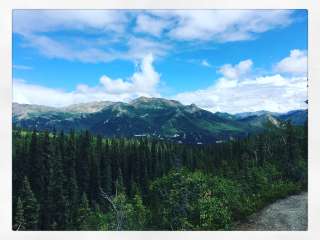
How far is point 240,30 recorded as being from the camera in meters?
11.1

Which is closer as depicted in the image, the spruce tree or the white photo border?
the white photo border

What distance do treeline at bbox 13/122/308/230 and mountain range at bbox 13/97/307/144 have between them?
0.53ft

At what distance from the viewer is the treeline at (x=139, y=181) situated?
36.6 feet

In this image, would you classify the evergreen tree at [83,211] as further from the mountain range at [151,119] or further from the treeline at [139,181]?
the mountain range at [151,119]

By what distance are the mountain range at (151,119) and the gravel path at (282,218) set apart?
4.70ft

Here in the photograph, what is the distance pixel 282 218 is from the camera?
36.9 feet

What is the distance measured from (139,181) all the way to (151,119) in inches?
44.5

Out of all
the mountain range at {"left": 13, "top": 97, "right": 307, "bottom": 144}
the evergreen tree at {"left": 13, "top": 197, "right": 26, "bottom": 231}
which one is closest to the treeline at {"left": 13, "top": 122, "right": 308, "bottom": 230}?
the evergreen tree at {"left": 13, "top": 197, "right": 26, "bottom": 231}

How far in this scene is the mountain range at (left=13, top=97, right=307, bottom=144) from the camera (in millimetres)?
11203

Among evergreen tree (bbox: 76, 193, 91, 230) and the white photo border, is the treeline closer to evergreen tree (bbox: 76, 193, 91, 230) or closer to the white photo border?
evergreen tree (bbox: 76, 193, 91, 230)
